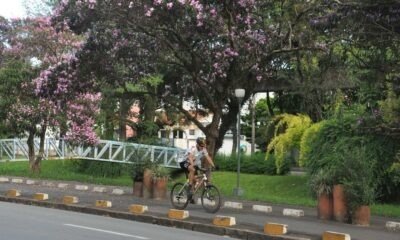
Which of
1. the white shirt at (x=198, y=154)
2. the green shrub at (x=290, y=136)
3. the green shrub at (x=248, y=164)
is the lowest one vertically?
the white shirt at (x=198, y=154)

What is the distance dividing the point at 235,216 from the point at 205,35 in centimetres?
521

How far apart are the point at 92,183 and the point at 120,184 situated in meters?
1.32

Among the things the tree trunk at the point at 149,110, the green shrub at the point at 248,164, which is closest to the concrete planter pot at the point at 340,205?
the green shrub at the point at 248,164

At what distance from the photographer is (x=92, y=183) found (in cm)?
2411

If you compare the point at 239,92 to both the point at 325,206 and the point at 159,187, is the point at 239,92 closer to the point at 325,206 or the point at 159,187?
the point at 159,187

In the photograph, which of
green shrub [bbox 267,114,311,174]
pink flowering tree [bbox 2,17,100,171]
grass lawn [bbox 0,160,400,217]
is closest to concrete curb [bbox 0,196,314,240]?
grass lawn [bbox 0,160,400,217]

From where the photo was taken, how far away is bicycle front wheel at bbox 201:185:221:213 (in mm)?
14641

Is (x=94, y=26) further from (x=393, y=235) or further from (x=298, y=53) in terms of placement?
(x=393, y=235)

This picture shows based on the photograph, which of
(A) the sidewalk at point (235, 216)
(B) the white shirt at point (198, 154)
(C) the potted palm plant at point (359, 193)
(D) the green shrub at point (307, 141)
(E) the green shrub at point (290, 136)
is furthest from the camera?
(E) the green shrub at point (290, 136)

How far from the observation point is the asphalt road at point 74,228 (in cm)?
1021

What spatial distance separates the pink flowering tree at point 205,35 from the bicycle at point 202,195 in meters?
3.90

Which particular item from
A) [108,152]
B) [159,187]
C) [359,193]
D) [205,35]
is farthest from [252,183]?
[359,193]

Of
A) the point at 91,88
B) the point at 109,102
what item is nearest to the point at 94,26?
the point at 91,88

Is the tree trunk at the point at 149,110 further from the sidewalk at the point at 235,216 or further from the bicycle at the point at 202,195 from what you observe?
the bicycle at the point at 202,195
